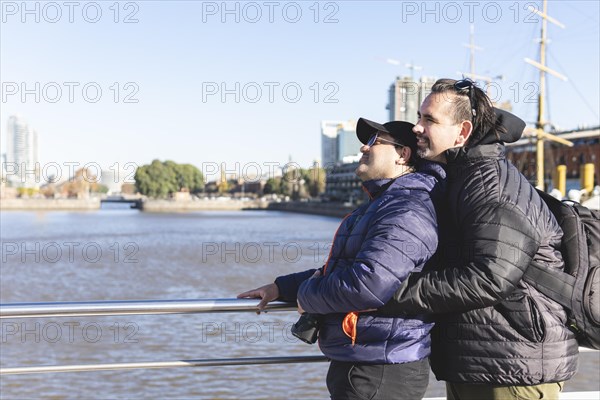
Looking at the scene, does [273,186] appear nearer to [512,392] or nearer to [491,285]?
Answer: [512,392]

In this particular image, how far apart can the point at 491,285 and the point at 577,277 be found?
1.18 ft

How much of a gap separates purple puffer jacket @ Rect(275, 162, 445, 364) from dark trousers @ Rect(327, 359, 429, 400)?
37 millimetres

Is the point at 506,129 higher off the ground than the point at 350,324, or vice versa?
the point at 506,129

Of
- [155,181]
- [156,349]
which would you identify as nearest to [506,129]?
[156,349]

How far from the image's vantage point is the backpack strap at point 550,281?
2330 millimetres

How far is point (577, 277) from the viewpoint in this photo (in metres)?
2.35

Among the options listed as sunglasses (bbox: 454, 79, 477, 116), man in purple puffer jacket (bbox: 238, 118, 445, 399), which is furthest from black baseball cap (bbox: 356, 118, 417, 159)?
sunglasses (bbox: 454, 79, 477, 116)

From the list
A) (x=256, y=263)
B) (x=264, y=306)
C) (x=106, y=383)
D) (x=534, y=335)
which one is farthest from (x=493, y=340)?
(x=256, y=263)

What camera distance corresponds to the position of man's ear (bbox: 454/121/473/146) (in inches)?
98.3

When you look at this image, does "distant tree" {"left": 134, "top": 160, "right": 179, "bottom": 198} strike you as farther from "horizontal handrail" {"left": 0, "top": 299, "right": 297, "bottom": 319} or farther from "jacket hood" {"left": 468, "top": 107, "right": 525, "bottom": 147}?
"jacket hood" {"left": 468, "top": 107, "right": 525, "bottom": 147}

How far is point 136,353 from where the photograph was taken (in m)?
11.8

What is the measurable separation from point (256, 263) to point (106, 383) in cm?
2050

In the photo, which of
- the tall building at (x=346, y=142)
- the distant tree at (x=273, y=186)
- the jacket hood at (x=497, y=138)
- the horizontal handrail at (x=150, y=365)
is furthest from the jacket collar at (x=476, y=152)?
the tall building at (x=346, y=142)

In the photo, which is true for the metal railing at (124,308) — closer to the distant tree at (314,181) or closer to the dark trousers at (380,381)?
the dark trousers at (380,381)
